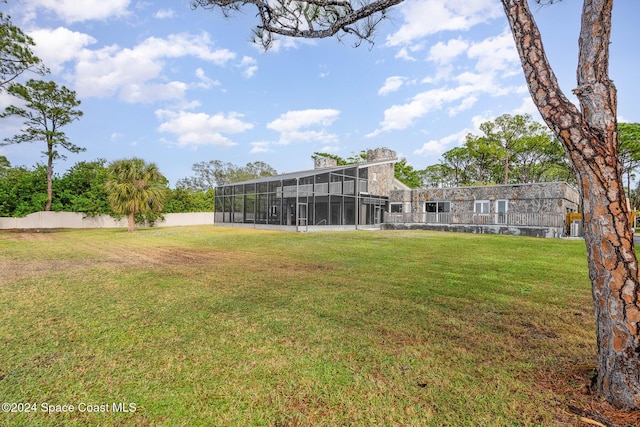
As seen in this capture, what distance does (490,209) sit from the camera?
58.6 ft

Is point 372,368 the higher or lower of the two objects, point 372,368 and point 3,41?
the lower

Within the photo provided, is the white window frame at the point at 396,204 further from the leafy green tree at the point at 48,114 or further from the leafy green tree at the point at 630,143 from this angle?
the leafy green tree at the point at 48,114

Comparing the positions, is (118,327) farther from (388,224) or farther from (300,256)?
(388,224)

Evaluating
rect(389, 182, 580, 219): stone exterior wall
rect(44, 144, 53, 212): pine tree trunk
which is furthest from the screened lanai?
rect(44, 144, 53, 212): pine tree trunk

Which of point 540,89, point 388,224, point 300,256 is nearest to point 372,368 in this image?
point 540,89

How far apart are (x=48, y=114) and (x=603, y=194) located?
95.5 ft

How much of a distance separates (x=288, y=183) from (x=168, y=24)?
1068cm

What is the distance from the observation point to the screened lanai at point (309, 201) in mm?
18391

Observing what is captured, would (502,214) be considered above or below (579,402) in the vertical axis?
above

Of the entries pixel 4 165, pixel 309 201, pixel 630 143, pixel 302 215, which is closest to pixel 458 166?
pixel 630 143

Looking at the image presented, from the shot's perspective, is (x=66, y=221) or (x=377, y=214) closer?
(x=377, y=214)

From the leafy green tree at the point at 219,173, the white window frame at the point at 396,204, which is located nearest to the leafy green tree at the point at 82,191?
the white window frame at the point at 396,204

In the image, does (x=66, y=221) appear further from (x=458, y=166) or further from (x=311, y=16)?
(x=458, y=166)

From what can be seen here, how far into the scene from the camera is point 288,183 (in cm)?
1917
